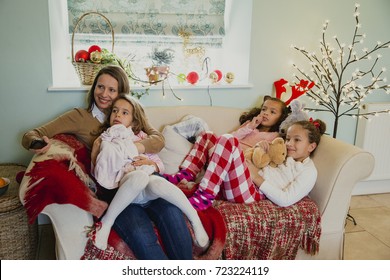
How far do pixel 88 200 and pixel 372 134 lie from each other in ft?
7.29

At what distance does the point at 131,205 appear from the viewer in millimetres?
1694

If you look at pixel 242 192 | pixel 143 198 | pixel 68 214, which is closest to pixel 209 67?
pixel 242 192

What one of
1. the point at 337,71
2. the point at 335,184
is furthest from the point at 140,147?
the point at 337,71

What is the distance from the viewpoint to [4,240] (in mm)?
1868

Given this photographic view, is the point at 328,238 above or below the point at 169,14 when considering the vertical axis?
below

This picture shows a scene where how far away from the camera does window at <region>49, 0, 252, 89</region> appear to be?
8.30 ft

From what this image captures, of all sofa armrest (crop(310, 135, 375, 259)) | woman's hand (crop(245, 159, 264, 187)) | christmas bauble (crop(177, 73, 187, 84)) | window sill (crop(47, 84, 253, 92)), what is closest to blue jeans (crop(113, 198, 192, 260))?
woman's hand (crop(245, 159, 264, 187))

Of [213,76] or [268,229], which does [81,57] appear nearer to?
[213,76]

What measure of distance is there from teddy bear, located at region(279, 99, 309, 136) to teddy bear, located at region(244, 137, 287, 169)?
16cm

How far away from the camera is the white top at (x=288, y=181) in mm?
1898

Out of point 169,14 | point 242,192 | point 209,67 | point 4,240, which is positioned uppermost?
point 169,14

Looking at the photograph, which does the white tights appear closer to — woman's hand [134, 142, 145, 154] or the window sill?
woman's hand [134, 142, 145, 154]

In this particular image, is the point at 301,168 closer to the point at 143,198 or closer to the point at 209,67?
the point at 143,198

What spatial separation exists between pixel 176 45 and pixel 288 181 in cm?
131
